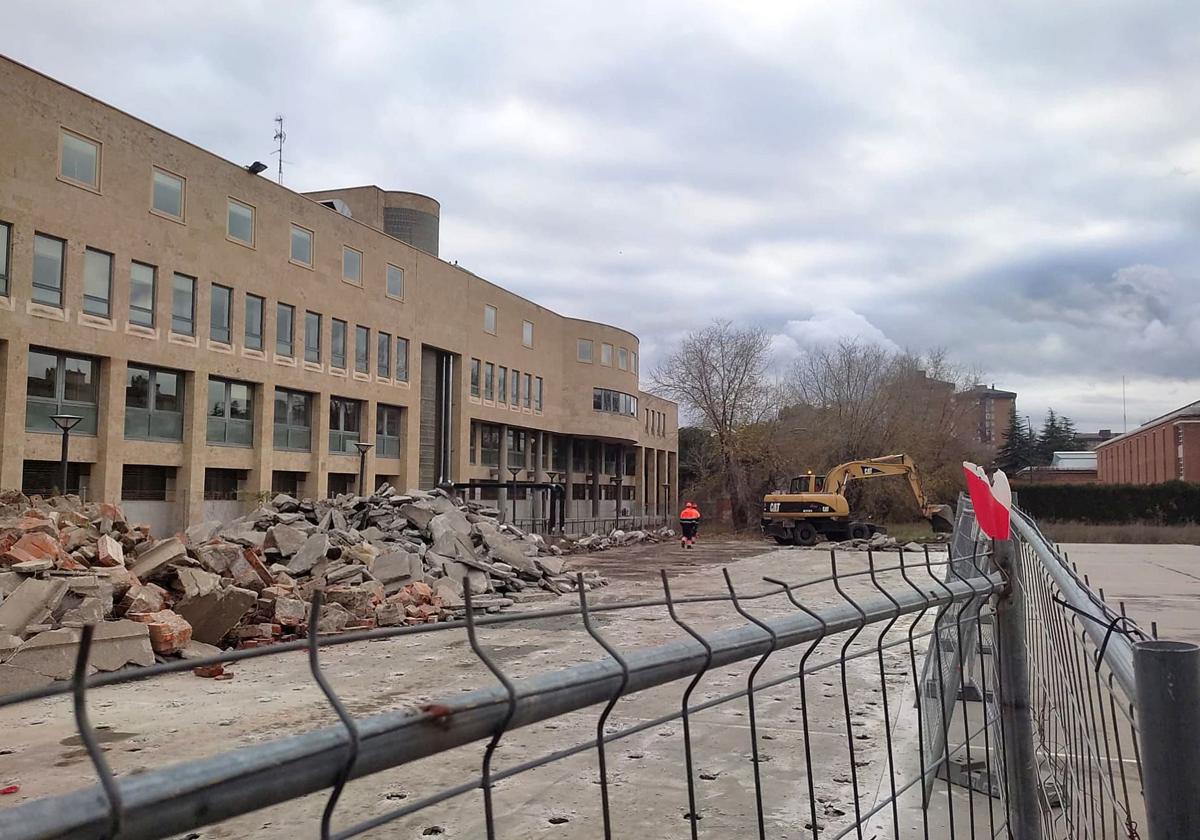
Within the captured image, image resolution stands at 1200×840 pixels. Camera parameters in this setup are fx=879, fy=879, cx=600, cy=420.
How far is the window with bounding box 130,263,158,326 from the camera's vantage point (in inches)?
984

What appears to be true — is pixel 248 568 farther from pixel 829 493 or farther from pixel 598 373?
pixel 598 373

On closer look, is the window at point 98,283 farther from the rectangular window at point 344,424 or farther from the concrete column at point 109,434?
the rectangular window at point 344,424

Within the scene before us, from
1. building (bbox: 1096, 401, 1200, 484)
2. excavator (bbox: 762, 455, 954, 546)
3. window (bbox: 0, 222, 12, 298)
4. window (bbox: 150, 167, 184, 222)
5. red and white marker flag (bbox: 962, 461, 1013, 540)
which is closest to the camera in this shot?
red and white marker flag (bbox: 962, 461, 1013, 540)

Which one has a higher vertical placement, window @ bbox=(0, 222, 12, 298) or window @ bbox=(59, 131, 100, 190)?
window @ bbox=(59, 131, 100, 190)

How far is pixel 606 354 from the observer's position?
5234cm


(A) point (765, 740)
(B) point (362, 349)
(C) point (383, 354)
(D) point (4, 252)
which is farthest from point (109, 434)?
(A) point (765, 740)

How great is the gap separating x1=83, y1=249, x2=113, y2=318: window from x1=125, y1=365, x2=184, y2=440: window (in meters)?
1.86

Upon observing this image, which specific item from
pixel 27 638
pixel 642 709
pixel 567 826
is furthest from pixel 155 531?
pixel 567 826

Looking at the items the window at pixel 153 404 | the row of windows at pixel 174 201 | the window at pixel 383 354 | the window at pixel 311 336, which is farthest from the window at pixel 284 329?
the window at pixel 383 354

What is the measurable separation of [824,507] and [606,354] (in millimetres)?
20547

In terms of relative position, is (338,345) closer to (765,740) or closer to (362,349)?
(362,349)

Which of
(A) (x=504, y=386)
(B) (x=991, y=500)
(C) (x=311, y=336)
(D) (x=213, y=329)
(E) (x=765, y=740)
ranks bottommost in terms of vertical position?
(E) (x=765, y=740)

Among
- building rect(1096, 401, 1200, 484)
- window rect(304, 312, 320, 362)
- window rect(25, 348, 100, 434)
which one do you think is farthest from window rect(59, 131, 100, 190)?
building rect(1096, 401, 1200, 484)

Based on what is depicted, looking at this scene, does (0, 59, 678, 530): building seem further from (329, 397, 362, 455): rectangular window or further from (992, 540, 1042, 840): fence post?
(992, 540, 1042, 840): fence post
